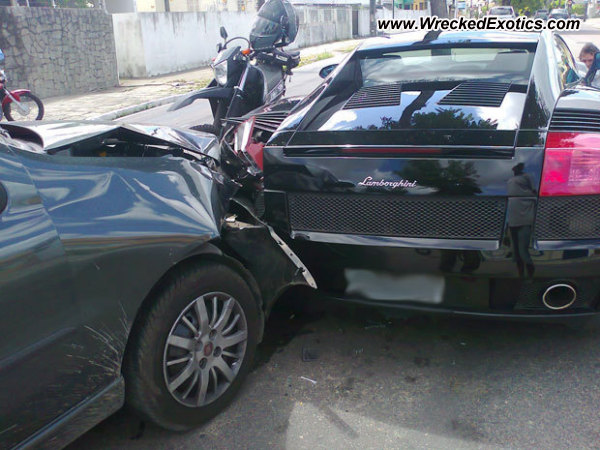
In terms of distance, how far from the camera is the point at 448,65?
3.76 metres

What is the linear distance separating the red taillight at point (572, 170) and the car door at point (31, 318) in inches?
77.2

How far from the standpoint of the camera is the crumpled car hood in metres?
2.71

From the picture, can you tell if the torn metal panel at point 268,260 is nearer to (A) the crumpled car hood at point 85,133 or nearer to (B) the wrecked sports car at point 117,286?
(B) the wrecked sports car at point 117,286

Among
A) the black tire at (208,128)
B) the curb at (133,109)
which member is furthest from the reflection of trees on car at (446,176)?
the curb at (133,109)

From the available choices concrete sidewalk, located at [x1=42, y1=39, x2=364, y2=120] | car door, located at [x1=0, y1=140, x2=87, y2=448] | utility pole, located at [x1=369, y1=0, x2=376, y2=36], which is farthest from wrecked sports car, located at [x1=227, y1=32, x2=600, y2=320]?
utility pole, located at [x1=369, y1=0, x2=376, y2=36]

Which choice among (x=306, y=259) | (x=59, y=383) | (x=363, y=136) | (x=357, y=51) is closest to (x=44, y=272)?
(x=59, y=383)

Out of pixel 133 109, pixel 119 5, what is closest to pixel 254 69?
pixel 133 109

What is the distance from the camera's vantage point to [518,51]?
3.62 meters

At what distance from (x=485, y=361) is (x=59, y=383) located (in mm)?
2029

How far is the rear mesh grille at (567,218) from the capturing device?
249 centimetres

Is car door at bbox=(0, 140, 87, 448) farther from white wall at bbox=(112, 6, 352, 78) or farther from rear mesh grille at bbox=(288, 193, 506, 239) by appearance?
white wall at bbox=(112, 6, 352, 78)

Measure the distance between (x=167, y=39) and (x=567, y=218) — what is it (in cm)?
2019

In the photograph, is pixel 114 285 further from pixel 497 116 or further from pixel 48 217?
pixel 497 116

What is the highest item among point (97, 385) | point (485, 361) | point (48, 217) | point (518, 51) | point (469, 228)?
point (518, 51)
